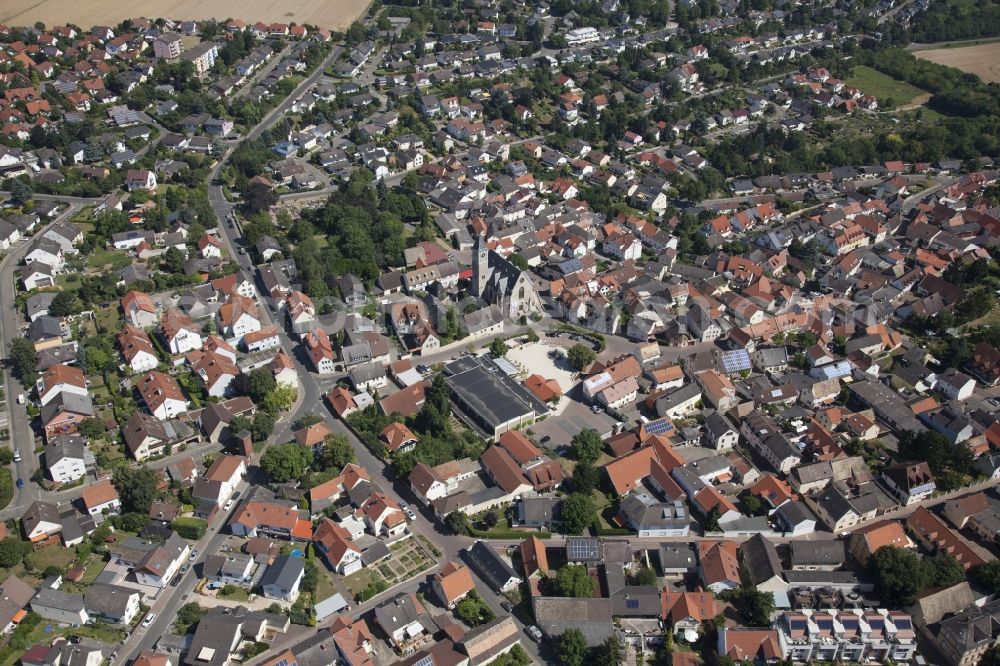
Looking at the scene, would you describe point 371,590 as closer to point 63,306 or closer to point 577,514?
point 577,514

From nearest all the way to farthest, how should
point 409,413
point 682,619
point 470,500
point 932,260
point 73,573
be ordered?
point 682,619 < point 73,573 < point 470,500 < point 409,413 < point 932,260

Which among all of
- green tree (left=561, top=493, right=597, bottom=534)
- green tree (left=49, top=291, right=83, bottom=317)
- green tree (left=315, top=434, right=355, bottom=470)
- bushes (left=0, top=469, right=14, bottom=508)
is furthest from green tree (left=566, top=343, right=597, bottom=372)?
green tree (left=49, top=291, right=83, bottom=317)

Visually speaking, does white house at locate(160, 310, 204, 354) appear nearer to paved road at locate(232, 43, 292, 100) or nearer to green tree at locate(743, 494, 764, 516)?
green tree at locate(743, 494, 764, 516)

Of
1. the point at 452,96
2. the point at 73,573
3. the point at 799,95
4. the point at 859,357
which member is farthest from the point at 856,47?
the point at 73,573

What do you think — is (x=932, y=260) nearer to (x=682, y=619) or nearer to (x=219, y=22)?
(x=682, y=619)

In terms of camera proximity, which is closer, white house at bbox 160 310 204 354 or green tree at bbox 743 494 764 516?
green tree at bbox 743 494 764 516

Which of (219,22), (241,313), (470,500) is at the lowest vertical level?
(470,500)

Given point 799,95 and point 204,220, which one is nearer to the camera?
point 204,220

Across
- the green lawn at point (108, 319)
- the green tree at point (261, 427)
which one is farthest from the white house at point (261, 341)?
the green lawn at point (108, 319)
